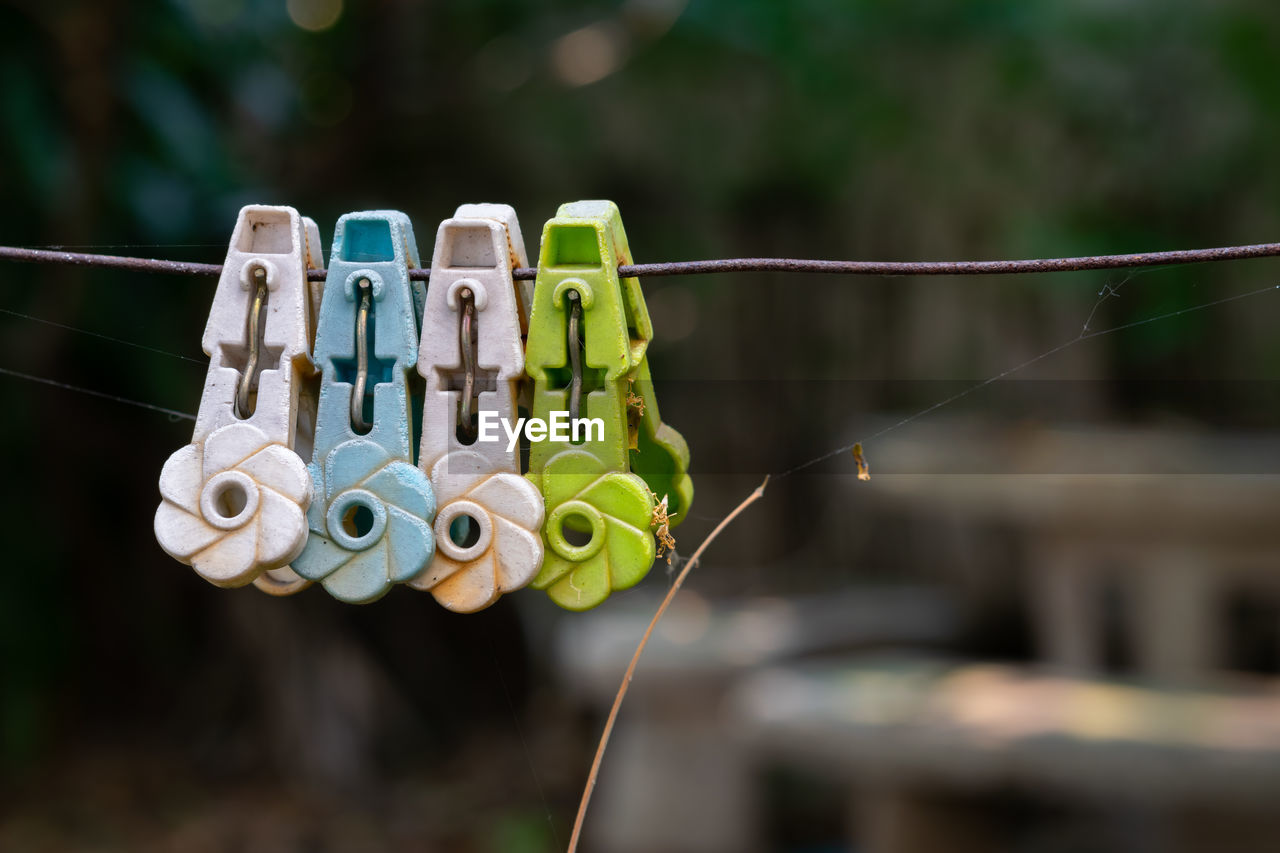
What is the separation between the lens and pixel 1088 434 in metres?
3.21

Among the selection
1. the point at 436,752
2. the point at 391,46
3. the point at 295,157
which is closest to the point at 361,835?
the point at 436,752

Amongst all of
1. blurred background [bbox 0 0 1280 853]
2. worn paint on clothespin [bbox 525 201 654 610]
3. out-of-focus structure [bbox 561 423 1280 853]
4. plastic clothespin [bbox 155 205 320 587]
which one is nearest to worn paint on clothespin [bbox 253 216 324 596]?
plastic clothespin [bbox 155 205 320 587]

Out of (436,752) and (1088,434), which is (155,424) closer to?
(436,752)

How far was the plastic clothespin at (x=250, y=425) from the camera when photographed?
0.71 meters

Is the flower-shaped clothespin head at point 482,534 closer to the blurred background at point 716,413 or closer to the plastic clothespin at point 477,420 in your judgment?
the plastic clothespin at point 477,420

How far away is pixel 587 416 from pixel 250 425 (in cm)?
21

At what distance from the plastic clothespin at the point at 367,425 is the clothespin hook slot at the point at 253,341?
0.04 meters

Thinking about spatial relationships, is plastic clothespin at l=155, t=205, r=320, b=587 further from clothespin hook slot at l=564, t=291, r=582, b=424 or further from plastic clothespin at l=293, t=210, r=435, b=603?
clothespin hook slot at l=564, t=291, r=582, b=424

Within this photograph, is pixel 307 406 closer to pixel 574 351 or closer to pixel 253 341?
pixel 253 341

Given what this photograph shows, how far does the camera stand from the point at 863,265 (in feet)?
2.38

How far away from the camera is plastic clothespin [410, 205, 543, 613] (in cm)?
73

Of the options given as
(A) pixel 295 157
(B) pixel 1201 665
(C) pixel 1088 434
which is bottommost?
(B) pixel 1201 665

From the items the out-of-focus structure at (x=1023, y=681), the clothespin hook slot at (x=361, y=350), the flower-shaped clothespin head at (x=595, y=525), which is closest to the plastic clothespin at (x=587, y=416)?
the flower-shaped clothespin head at (x=595, y=525)

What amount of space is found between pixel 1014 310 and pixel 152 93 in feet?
9.27
